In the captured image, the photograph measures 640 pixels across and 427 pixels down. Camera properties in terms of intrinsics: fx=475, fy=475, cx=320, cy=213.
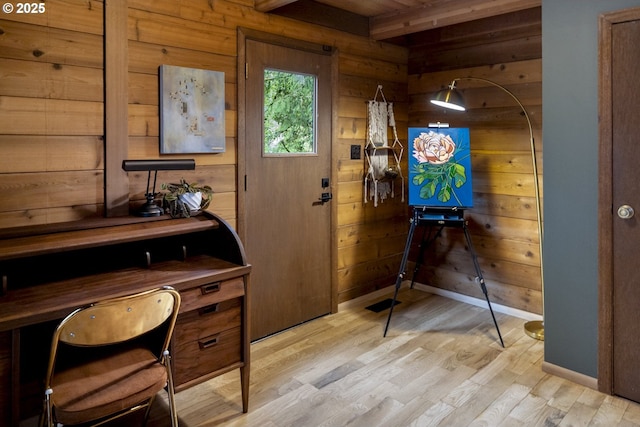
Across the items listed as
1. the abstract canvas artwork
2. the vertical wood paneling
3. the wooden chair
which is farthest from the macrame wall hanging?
the wooden chair

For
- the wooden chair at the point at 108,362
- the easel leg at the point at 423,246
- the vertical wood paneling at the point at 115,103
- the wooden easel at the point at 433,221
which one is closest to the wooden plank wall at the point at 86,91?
the vertical wood paneling at the point at 115,103

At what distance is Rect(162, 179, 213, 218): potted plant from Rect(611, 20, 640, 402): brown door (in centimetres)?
214

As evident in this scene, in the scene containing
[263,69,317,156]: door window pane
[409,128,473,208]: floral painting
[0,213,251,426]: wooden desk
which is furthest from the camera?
[409,128,473,208]: floral painting

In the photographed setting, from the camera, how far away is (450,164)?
3.45 m

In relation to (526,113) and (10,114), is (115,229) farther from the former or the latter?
(526,113)

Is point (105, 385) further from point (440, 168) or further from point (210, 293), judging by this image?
point (440, 168)

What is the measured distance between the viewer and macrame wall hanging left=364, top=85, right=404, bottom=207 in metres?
3.87

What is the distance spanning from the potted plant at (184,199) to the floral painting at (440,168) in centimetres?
162

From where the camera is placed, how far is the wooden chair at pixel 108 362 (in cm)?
162

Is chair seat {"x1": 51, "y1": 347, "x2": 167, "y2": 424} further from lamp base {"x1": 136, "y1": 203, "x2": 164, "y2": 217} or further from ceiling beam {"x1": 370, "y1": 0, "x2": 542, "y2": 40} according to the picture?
ceiling beam {"x1": 370, "y1": 0, "x2": 542, "y2": 40}

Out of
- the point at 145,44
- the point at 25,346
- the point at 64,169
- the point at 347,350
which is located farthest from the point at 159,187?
the point at 347,350

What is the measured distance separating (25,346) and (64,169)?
83 centimetres

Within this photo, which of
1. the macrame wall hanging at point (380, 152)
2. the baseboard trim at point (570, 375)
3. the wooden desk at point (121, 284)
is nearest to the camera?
the wooden desk at point (121, 284)

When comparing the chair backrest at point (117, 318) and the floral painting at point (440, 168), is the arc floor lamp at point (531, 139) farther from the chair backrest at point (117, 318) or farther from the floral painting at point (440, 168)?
the chair backrest at point (117, 318)
